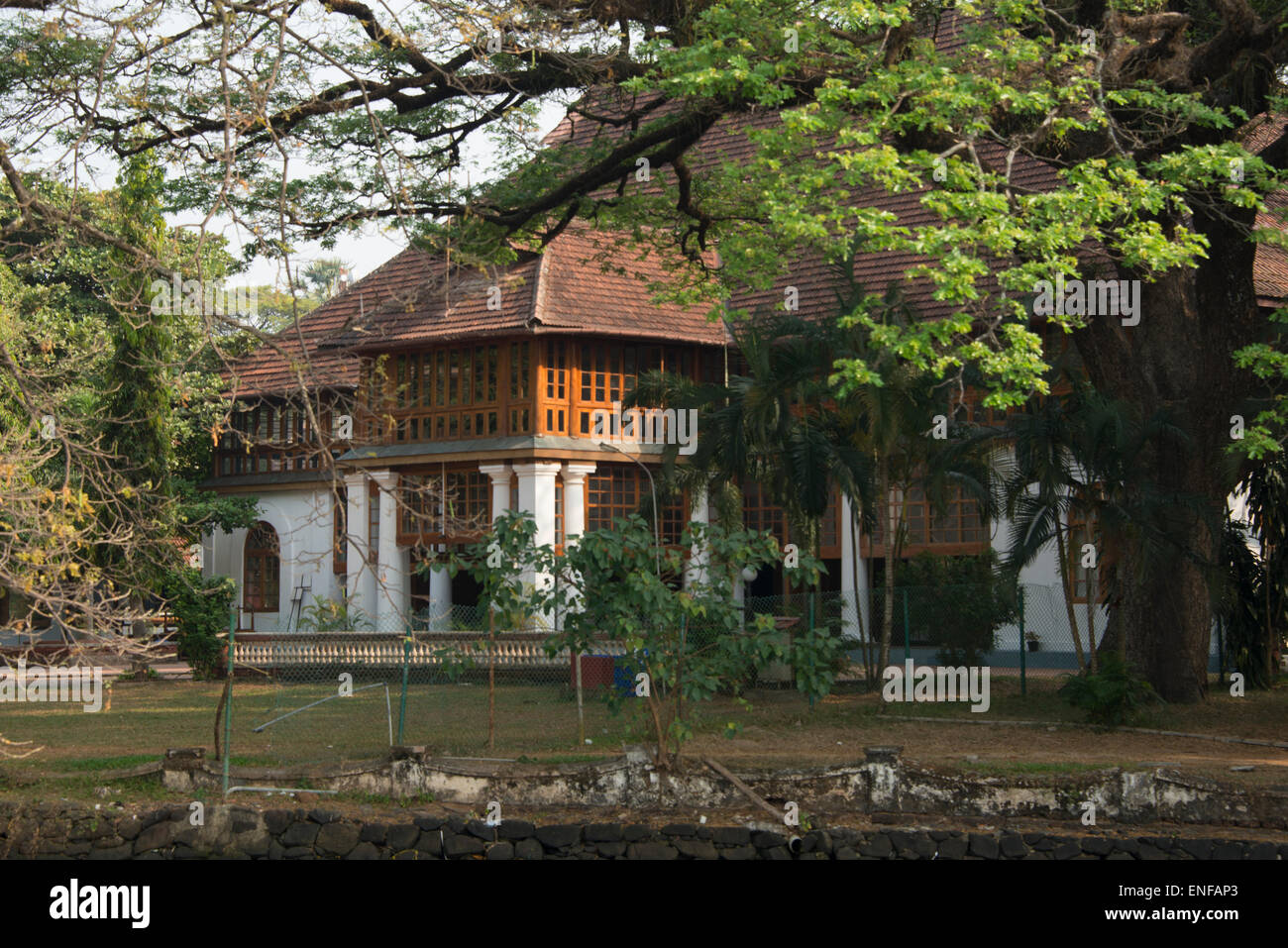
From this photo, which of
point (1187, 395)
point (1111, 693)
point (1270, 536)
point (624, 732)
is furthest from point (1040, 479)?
point (624, 732)

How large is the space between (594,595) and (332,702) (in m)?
8.73

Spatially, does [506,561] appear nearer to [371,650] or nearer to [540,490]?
[371,650]

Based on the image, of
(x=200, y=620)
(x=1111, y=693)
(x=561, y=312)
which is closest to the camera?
(x=1111, y=693)

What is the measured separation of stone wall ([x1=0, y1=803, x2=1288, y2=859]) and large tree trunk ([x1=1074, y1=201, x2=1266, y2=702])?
6473 mm

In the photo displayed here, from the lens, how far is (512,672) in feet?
70.9

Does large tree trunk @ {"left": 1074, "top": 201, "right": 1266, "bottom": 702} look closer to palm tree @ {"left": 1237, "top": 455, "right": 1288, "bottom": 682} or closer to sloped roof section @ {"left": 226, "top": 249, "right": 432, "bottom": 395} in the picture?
palm tree @ {"left": 1237, "top": 455, "right": 1288, "bottom": 682}

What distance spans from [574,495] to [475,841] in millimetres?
15259

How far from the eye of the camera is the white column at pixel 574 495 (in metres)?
25.7

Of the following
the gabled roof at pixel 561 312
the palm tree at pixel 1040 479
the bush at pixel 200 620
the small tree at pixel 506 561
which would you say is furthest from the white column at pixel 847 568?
the small tree at pixel 506 561

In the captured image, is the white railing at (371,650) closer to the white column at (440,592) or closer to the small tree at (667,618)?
the white column at (440,592)

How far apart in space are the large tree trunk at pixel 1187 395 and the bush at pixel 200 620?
15060 mm

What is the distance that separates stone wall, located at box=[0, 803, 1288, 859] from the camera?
33.6 feet
